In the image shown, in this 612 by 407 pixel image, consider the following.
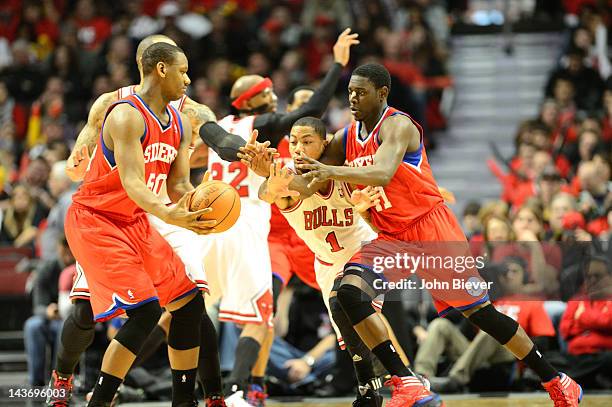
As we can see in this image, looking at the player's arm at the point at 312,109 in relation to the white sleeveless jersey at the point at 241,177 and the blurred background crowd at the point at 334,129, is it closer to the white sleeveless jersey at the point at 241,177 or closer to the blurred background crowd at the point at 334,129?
the white sleeveless jersey at the point at 241,177

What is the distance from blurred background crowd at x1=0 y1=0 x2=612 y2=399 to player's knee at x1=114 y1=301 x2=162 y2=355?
272cm

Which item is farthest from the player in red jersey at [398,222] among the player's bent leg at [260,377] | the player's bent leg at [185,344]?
the player's bent leg at [260,377]

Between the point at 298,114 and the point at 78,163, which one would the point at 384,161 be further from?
the point at 78,163

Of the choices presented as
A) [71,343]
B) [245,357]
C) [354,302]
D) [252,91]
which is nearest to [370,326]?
[354,302]

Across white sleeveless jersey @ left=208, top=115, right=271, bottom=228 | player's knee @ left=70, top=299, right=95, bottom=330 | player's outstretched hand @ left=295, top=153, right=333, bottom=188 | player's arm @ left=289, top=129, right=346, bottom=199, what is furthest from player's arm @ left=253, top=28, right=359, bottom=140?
player's knee @ left=70, top=299, right=95, bottom=330

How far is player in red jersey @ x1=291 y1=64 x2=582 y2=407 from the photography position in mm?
5723

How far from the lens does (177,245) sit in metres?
6.12

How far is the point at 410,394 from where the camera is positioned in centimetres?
562

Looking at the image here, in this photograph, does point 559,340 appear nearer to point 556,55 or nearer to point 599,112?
point 599,112

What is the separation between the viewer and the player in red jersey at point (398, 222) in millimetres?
5723

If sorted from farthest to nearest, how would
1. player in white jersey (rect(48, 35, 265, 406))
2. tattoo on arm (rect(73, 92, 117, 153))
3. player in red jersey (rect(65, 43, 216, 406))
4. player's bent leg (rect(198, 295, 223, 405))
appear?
tattoo on arm (rect(73, 92, 117, 153))
player's bent leg (rect(198, 295, 223, 405))
player in white jersey (rect(48, 35, 265, 406))
player in red jersey (rect(65, 43, 216, 406))

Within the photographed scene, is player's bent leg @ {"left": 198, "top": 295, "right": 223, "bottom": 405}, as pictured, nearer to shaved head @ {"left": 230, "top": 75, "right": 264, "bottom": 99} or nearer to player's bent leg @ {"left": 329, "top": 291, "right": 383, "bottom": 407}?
player's bent leg @ {"left": 329, "top": 291, "right": 383, "bottom": 407}

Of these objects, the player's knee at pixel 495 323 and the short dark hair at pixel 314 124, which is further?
the short dark hair at pixel 314 124

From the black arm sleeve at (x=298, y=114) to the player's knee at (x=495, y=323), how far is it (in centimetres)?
184
